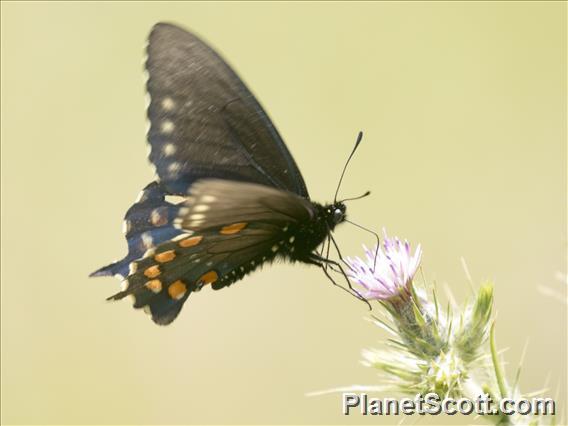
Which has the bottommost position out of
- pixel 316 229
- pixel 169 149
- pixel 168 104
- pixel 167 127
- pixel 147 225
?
pixel 316 229

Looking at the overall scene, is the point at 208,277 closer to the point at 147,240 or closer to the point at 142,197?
the point at 147,240

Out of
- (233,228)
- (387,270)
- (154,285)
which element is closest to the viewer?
(387,270)

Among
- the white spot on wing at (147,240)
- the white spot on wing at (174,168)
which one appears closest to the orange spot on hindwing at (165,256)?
the white spot on wing at (147,240)

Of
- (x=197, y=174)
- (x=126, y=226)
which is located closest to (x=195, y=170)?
(x=197, y=174)

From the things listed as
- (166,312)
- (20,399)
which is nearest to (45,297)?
(20,399)

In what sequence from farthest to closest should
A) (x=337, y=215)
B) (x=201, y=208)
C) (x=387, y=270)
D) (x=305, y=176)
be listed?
(x=305, y=176), (x=337, y=215), (x=201, y=208), (x=387, y=270)

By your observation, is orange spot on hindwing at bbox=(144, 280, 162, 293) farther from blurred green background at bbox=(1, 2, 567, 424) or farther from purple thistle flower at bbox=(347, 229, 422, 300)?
blurred green background at bbox=(1, 2, 567, 424)

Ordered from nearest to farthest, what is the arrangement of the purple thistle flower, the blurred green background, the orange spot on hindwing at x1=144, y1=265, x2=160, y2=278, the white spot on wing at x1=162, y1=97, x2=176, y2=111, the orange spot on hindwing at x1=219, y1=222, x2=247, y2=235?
→ 1. the purple thistle flower
2. the orange spot on hindwing at x1=219, y1=222, x2=247, y2=235
3. the orange spot on hindwing at x1=144, y1=265, x2=160, y2=278
4. the white spot on wing at x1=162, y1=97, x2=176, y2=111
5. the blurred green background

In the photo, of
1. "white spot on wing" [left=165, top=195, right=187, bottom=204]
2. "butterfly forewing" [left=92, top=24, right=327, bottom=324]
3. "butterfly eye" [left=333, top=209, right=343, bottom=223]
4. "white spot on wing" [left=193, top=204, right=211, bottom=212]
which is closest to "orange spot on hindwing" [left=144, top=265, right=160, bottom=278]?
"butterfly forewing" [left=92, top=24, right=327, bottom=324]
